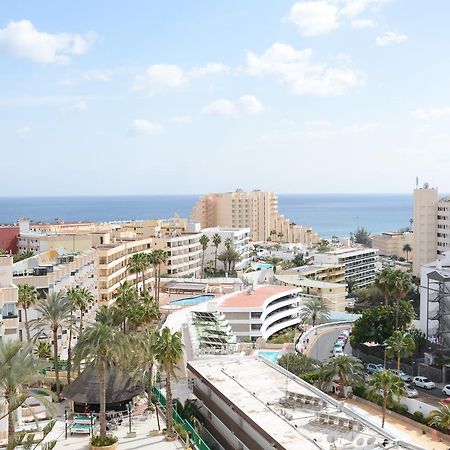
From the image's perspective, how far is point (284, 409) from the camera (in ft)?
119

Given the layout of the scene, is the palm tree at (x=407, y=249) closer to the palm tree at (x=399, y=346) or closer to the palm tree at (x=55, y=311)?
the palm tree at (x=399, y=346)

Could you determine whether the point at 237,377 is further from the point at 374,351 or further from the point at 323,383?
the point at 374,351

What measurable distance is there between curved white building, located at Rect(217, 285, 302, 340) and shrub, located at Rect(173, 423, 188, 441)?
33397 mm

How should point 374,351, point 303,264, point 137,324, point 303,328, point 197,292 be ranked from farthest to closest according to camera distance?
point 303,264 < point 197,292 < point 303,328 < point 374,351 < point 137,324

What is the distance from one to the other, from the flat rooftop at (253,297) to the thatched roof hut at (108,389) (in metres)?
31.2

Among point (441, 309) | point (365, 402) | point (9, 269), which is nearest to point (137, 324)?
point (9, 269)

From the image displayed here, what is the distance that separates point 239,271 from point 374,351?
58.6 metres

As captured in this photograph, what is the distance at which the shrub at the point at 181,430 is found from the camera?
3824 centimetres

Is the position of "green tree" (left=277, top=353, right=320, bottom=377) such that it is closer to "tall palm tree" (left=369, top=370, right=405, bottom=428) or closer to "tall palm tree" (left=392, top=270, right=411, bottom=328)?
"tall palm tree" (left=369, top=370, right=405, bottom=428)

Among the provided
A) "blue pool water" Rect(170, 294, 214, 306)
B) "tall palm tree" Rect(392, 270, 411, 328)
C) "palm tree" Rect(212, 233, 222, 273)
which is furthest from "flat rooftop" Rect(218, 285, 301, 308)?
"palm tree" Rect(212, 233, 222, 273)

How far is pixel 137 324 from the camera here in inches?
2199

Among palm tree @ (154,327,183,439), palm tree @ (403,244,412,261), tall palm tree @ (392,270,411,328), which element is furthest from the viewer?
palm tree @ (403,244,412,261)

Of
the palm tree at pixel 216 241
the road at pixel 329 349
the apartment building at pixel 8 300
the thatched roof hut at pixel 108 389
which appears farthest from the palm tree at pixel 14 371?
the palm tree at pixel 216 241

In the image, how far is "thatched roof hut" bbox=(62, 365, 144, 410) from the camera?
4281cm
